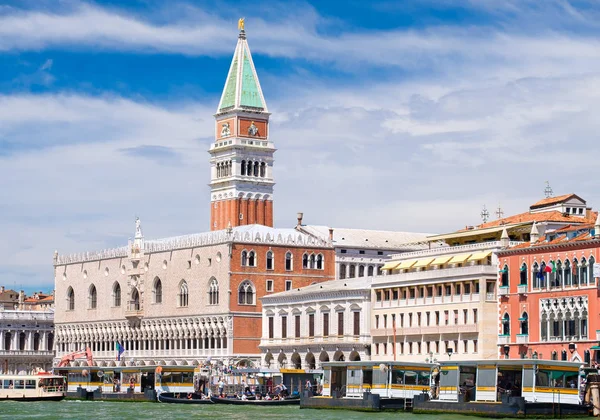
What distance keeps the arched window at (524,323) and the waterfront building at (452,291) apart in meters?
2.85

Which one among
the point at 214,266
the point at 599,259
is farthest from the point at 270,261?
the point at 599,259

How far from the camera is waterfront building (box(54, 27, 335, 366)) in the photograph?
13012 centimetres

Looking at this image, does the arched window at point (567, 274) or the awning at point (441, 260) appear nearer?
the arched window at point (567, 274)

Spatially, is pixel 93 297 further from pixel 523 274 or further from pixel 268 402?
pixel 523 274

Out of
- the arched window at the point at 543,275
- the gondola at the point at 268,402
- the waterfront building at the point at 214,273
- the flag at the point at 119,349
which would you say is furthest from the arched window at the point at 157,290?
the arched window at the point at 543,275

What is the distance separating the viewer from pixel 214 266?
131375mm

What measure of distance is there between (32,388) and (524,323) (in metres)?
36.6

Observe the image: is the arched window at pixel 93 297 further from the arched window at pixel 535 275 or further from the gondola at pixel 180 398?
the arched window at pixel 535 275

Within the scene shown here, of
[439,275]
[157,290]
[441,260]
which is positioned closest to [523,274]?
[439,275]

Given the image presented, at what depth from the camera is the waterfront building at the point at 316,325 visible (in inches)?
4574

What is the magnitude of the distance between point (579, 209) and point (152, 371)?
3300 cm

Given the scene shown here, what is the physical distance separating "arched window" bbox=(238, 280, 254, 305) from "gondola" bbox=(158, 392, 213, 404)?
20.7 meters

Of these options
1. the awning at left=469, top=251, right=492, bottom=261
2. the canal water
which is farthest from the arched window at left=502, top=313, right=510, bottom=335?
the canal water

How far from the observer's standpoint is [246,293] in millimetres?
130250
